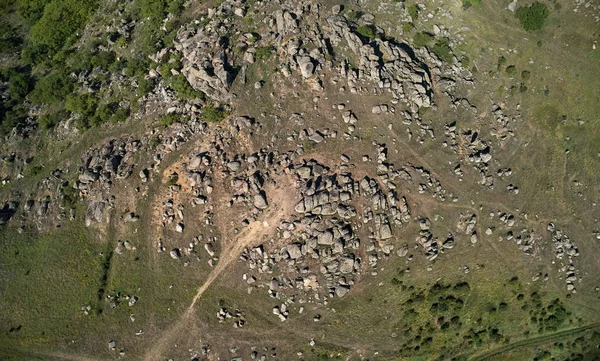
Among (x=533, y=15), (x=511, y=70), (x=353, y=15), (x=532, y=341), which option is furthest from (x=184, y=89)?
(x=532, y=341)

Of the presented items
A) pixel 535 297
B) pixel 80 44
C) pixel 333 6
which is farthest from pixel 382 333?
pixel 80 44

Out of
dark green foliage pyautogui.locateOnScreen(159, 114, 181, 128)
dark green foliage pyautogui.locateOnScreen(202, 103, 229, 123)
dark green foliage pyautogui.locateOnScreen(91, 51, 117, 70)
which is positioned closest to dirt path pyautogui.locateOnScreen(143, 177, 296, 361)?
dark green foliage pyautogui.locateOnScreen(202, 103, 229, 123)

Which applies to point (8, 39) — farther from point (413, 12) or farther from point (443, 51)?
point (443, 51)

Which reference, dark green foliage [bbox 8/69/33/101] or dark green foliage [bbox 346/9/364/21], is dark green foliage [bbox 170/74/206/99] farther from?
dark green foliage [bbox 8/69/33/101]

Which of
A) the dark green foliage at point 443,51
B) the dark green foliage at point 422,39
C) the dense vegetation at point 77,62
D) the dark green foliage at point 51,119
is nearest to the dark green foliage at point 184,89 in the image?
the dense vegetation at point 77,62

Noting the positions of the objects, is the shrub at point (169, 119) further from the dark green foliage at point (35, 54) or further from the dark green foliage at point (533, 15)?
the dark green foliage at point (533, 15)
